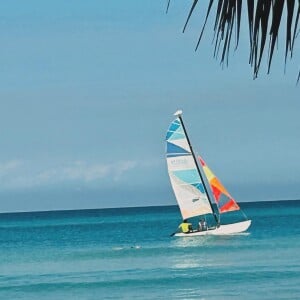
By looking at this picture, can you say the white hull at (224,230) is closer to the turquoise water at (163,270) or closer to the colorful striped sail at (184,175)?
the turquoise water at (163,270)

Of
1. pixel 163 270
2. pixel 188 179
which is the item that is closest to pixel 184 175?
pixel 188 179

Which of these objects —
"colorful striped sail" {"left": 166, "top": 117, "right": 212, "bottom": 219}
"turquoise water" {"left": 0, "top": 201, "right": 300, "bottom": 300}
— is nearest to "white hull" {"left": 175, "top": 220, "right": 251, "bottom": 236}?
"turquoise water" {"left": 0, "top": 201, "right": 300, "bottom": 300}

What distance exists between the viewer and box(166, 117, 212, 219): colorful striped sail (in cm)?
4403

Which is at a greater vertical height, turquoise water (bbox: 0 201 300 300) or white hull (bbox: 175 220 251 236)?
turquoise water (bbox: 0 201 300 300)

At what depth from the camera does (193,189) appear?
44375 millimetres

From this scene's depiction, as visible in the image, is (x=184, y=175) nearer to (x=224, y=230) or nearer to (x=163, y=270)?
(x=224, y=230)

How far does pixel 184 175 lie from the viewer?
44188 mm

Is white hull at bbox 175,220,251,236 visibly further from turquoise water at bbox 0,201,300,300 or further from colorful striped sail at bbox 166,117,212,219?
colorful striped sail at bbox 166,117,212,219

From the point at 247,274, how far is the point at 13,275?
810cm

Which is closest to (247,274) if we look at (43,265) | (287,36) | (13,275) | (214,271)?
(214,271)

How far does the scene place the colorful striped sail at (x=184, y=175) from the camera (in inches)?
1734

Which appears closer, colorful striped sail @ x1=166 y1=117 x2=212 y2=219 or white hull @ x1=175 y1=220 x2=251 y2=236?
colorful striped sail @ x1=166 y1=117 x2=212 y2=219

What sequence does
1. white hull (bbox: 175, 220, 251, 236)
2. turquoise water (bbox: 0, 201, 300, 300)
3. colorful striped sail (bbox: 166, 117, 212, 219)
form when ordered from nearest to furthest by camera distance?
turquoise water (bbox: 0, 201, 300, 300) → colorful striped sail (bbox: 166, 117, 212, 219) → white hull (bbox: 175, 220, 251, 236)

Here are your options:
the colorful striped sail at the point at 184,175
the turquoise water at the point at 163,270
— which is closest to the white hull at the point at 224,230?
the turquoise water at the point at 163,270
